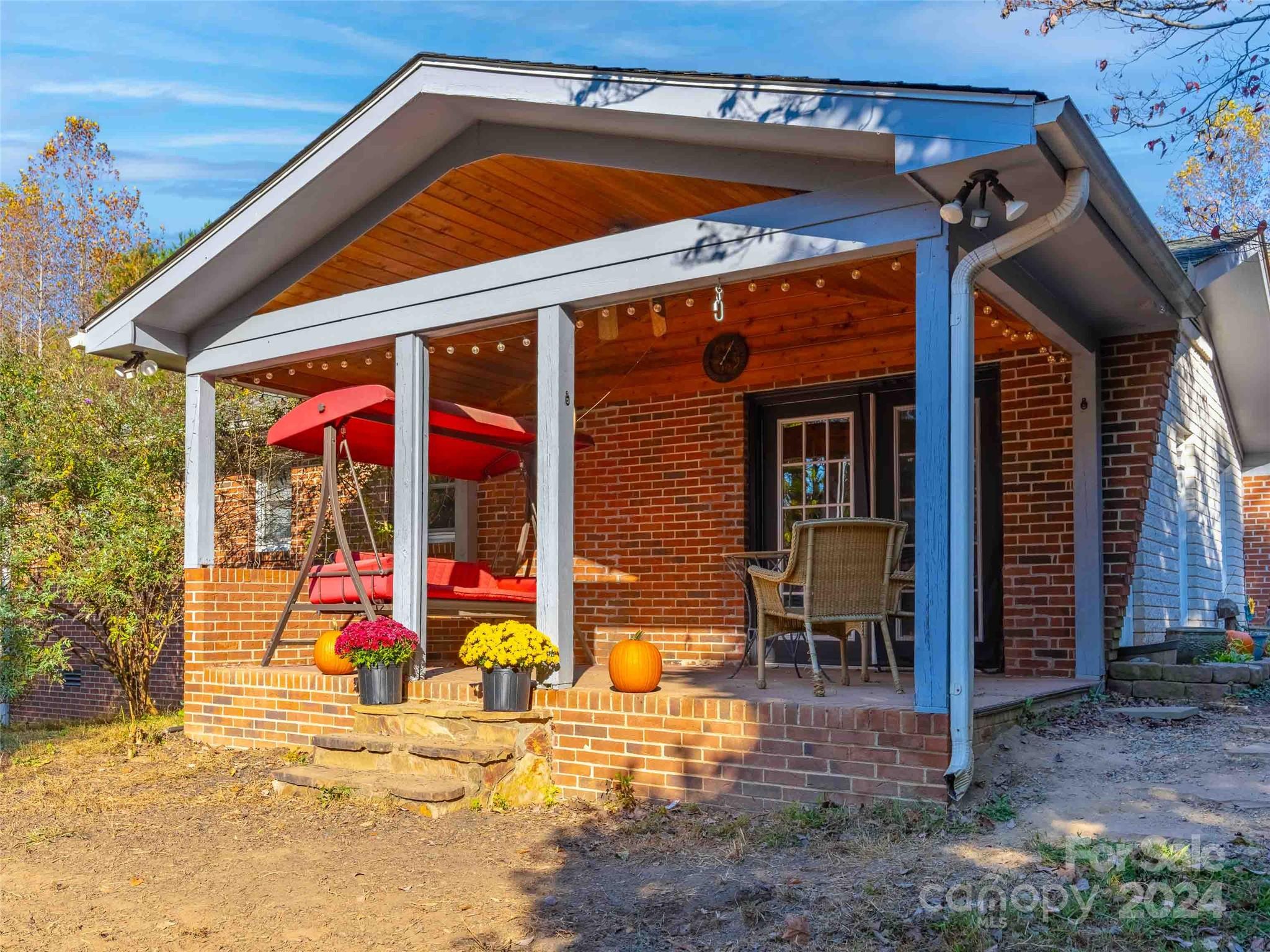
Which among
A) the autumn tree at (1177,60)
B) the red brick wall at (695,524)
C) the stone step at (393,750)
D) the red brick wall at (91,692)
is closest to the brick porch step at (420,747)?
the stone step at (393,750)

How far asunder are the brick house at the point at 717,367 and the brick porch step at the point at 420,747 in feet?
1.33

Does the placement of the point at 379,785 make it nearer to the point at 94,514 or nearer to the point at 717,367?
the point at 717,367

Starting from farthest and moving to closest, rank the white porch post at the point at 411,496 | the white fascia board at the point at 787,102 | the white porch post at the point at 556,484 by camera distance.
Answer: the white porch post at the point at 411,496
the white porch post at the point at 556,484
the white fascia board at the point at 787,102

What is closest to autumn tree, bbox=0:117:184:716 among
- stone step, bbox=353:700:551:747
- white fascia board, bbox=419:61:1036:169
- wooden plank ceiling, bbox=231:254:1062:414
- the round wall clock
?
wooden plank ceiling, bbox=231:254:1062:414

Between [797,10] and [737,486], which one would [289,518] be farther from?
[797,10]

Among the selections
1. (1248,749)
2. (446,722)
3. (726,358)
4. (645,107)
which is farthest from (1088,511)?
(446,722)

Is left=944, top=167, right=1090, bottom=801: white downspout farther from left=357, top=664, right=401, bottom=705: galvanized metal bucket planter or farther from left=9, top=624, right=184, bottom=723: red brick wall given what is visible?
left=9, top=624, right=184, bottom=723: red brick wall

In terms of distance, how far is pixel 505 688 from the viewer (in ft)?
17.7

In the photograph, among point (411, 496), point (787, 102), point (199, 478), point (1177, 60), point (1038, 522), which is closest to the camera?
point (787, 102)

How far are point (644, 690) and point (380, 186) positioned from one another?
351cm

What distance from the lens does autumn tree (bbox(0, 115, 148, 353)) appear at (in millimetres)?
22453

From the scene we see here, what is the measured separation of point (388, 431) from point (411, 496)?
107 cm

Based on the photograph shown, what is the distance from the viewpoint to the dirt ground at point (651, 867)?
3303 mm

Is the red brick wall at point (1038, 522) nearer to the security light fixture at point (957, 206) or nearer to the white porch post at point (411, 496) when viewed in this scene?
the security light fixture at point (957, 206)
